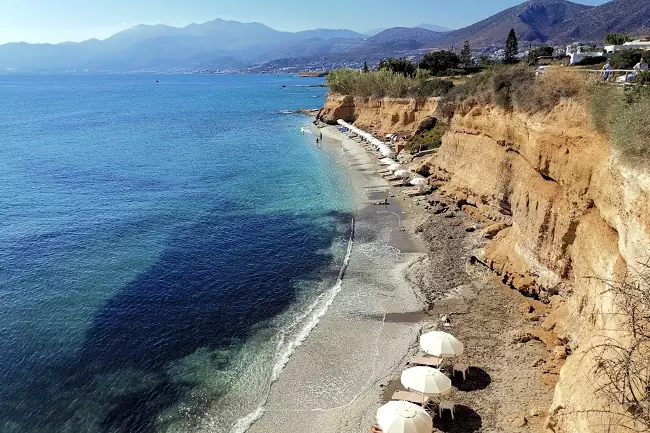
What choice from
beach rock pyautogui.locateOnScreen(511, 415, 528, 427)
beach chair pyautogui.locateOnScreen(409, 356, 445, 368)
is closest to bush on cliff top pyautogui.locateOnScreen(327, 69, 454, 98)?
beach chair pyautogui.locateOnScreen(409, 356, 445, 368)

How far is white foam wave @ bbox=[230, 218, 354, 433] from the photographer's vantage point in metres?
18.8

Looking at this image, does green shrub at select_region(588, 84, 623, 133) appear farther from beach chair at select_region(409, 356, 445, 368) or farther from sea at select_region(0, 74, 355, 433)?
sea at select_region(0, 74, 355, 433)

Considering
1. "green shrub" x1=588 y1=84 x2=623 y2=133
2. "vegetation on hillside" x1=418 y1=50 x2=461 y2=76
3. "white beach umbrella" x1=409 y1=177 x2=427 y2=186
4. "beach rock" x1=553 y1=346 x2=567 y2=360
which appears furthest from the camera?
"vegetation on hillside" x1=418 y1=50 x2=461 y2=76

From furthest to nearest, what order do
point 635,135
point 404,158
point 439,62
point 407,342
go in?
point 439,62
point 404,158
point 407,342
point 635,135

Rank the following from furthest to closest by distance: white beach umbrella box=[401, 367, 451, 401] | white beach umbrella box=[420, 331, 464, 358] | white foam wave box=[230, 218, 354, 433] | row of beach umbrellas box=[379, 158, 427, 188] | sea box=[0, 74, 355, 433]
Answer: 1. row of beach umbrellas box=[379, 158, 427, 188]
2. white beach umbrella box=[420, 331, 464, 358]
3. sea box=[0, 74, 355, 433]
4. white foam wave box=[230, 218, 354, 433]
5. white beach umbrella box=[401, 367, 451, 401]

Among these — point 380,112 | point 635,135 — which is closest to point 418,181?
point 635,135

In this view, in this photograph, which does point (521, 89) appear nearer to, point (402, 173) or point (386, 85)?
point (402, 173)

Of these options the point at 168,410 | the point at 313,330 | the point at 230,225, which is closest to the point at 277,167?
the point at 230,225

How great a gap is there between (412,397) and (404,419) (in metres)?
2.56

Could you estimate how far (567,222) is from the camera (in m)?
22.2

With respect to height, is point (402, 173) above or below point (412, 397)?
above

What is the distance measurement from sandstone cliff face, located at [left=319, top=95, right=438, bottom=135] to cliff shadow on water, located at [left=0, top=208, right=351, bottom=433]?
41.0 meters

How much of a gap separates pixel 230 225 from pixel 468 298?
72.8 ft

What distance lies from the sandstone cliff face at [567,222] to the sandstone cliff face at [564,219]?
0.16 feet
